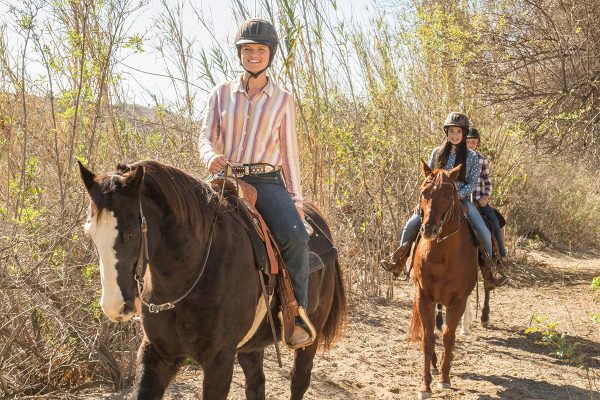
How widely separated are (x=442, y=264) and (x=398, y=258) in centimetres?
92

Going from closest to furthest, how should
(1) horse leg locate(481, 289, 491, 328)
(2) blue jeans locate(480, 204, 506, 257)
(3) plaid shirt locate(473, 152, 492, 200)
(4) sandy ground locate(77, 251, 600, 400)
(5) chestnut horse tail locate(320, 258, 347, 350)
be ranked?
(5) chestnut horse tail locate(320, 258, 347, 350), (4) sandy ground locate(77, 251, 600, 400), (3) plaid shirt locate(473, 152, 492, 200), (2) blue jeans locate(480, 204, 506, 257), (1) horse leg locate(481, 289, 491, 328)

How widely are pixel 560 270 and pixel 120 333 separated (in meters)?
10.8

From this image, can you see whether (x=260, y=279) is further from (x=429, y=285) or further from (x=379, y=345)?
(x=379, y=345)

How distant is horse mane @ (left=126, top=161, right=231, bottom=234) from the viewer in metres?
3.79

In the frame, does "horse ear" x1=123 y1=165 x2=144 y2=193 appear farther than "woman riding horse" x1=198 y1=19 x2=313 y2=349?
No

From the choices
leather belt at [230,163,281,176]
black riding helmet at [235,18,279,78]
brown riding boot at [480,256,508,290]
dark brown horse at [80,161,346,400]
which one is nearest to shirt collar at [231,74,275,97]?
black riding helmet at [235,18,279,78]

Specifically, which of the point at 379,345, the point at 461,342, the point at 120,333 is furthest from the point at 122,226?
the point at 461,342

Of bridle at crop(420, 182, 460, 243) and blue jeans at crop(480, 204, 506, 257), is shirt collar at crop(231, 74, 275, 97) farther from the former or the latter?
blue jeans at crop(480, 204, 506, 257)

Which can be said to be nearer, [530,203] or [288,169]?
[288,169]

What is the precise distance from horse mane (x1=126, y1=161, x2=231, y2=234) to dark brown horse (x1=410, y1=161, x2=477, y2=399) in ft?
10.9

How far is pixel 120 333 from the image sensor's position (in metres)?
6.26

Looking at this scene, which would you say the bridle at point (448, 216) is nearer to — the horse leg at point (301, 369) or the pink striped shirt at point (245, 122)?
the horse leg at point (301, 369)

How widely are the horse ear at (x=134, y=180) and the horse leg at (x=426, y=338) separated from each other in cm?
407

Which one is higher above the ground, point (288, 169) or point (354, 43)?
point (354, 43)
